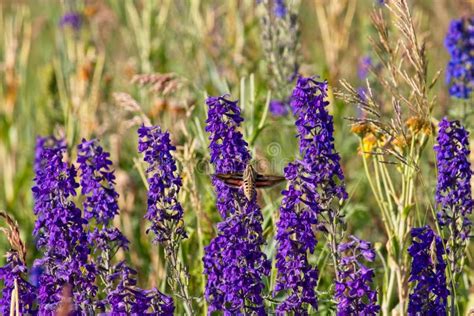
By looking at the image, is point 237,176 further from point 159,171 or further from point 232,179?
point 159,171

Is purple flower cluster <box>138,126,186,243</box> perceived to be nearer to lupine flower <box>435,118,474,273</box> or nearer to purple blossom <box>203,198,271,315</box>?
purple blossom <box>203,198,271,315</box>

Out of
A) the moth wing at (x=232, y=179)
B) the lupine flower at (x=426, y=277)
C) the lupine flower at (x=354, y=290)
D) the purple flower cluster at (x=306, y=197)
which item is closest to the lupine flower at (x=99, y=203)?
the moth wing at (x=232, y=179)

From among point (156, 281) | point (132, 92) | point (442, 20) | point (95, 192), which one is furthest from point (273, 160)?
point (442, 20)

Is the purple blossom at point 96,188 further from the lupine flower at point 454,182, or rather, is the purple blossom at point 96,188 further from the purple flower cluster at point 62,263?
the lupine flower at point 454,182

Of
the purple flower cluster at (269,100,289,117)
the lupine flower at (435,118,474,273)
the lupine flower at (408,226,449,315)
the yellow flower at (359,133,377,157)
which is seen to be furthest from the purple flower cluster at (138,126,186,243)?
the purple flower cluster at (269,100,289,117)

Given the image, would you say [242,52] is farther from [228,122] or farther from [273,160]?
[228,122]

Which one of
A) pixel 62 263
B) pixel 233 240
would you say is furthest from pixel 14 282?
pixel 233 240
